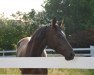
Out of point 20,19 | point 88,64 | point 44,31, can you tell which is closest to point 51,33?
point 44,31

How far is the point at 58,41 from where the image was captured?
6.24 metres

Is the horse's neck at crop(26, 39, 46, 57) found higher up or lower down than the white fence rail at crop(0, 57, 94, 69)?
lower down

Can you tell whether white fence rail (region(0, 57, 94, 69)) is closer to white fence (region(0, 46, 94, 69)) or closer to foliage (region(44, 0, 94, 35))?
white fence (region(0, 46, 94, 69))

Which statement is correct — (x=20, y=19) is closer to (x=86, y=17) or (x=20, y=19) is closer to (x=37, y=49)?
(x=86, y=17)

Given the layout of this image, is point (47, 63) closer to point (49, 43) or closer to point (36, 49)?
point (49, 43)

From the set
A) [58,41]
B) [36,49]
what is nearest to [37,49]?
[36,49]

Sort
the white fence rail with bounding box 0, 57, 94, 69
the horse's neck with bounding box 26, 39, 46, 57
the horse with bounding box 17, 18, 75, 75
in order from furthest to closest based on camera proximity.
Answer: the horse's neck with bounding box 26, 39, 46, 57, the horse with bounding box 17, 18, 75, 75, the white fence rail with bounding box 0, 57, 94, 69

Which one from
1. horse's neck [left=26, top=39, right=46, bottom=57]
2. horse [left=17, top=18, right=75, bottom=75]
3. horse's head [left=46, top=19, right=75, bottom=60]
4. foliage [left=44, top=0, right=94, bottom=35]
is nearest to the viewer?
horse's head [left=46, top=19, right=75, bottom=60]

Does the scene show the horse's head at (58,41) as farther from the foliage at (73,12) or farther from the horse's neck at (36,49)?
the foliage at (73,12)

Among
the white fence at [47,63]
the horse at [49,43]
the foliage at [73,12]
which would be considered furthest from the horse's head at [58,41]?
the foliage at [73,12]

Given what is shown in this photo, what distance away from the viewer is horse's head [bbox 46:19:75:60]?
5966mm

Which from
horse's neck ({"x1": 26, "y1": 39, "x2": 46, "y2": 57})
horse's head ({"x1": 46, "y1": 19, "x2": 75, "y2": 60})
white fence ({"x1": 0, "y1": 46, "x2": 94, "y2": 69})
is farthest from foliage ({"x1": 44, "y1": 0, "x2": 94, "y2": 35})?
white fence ({"x1": 0, "y1": 46, "x2": 94, "y2": 69})

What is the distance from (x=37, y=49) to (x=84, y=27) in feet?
93.9

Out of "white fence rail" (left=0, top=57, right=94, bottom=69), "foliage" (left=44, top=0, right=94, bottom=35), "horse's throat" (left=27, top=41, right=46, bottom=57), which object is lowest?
"foliage" (left=44, top=0, right=94, bottom=35)
